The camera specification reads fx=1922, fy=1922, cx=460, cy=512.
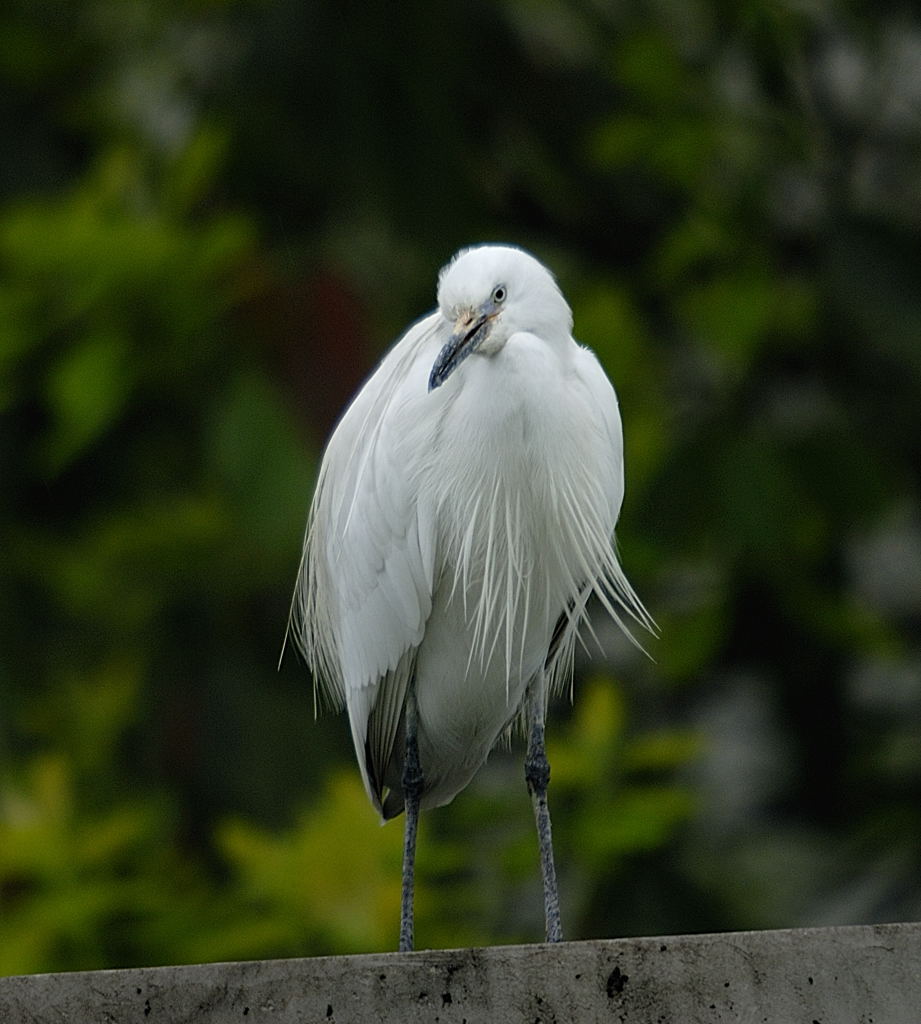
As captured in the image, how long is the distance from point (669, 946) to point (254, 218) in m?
3.39

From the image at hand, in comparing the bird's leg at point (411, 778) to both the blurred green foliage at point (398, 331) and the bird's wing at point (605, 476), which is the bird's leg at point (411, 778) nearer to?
the bird's wing at point (605, 476)

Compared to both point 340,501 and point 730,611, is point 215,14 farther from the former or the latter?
point 340,501

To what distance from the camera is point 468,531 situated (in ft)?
8.83

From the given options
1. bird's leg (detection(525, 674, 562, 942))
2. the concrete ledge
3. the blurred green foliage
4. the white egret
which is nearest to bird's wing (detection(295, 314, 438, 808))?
the white egret

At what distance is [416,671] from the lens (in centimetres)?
289

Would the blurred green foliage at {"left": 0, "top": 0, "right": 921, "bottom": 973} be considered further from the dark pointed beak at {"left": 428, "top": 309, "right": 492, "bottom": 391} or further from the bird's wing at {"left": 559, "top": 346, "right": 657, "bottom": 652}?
the dark pointed beak at {"left": 428, "top": 309, "right": 492, "bottom": 391}

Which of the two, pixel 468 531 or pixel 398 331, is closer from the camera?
pixel 468 531

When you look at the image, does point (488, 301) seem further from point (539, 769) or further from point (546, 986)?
point (546, 986)

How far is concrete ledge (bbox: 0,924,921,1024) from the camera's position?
75.7 inches

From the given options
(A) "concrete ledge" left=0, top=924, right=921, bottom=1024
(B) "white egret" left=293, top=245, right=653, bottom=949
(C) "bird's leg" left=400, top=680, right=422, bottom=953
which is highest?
(B) "white egret" left=293, top=245, right=653, bottom=949

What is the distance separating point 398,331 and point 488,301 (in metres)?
2.44

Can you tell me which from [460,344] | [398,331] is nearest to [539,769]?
[460,344]

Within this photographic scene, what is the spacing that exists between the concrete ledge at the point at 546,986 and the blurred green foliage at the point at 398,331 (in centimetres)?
199

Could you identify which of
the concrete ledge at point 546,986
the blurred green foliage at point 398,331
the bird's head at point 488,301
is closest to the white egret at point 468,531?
the bird's head at point 488,301
